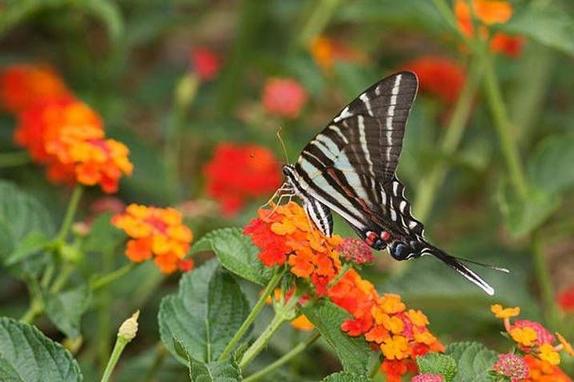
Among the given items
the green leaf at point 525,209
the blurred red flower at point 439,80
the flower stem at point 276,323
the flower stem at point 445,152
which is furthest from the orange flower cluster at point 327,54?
the flower stem at point 276,323

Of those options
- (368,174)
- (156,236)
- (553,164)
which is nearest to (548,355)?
(368,174)

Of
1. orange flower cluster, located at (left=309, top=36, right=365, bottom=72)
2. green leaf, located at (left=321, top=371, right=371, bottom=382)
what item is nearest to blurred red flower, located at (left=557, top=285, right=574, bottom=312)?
orange flower cluster, located at (left=309, top=36, right=365, bottom=72)

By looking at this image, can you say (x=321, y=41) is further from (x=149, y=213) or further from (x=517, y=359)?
(x=517, y=359)

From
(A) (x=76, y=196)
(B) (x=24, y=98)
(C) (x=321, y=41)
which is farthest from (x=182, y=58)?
(A) (x=76, y=196)

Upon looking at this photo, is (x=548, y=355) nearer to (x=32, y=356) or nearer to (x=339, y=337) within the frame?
(x=339, y=337)

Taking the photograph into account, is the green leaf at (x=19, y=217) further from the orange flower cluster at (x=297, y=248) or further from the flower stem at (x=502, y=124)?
the flower stem at (x=502, y=124)
